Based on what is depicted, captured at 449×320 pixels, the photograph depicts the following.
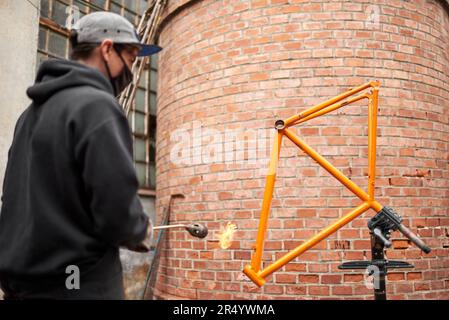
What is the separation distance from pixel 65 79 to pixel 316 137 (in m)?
2.39

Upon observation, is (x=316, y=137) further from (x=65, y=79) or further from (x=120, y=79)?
(x=65, y=79)

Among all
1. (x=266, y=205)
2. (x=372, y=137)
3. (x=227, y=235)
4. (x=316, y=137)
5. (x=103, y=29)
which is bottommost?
(x=227, y=235)

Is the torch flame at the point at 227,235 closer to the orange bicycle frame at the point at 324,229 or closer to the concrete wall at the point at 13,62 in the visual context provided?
the orange bicycle frame at the point at 324,229

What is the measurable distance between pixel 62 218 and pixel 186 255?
8.51 feet

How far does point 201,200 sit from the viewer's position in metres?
3.79

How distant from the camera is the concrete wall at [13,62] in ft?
14.5

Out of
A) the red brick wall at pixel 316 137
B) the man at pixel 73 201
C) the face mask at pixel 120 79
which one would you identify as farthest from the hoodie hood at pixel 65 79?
the red brick wall at pixel 316 137

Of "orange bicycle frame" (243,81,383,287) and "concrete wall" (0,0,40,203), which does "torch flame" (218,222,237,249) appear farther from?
"concrete wall" (0,0,40,203)

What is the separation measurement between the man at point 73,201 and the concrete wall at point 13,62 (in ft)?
11.1

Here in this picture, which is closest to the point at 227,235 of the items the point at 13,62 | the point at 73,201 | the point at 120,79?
the point at 120,79

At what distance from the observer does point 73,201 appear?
1387 mm

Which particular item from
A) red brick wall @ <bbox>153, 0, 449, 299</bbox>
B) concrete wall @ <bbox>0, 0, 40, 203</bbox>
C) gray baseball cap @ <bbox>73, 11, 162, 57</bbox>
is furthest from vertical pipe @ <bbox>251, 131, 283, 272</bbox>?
concrete wall @ <bbox>0, 0, 40, 203</bbox>

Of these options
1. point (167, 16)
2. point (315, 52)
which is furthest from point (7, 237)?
point (167, 16)
